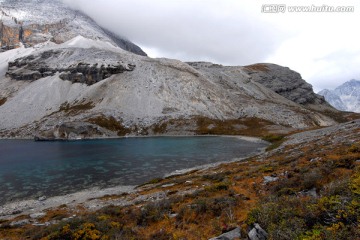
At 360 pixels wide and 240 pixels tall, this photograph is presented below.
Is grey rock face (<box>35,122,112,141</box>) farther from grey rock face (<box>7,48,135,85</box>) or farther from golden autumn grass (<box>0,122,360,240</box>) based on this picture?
golden autumn grass (<box>0,122,360,240</box>)

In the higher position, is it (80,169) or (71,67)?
(71,67)

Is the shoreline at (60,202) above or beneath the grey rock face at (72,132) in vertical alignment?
beneath

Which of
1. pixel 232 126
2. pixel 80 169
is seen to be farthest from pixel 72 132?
pixel 232 126

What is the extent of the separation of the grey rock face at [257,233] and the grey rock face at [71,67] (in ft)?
519

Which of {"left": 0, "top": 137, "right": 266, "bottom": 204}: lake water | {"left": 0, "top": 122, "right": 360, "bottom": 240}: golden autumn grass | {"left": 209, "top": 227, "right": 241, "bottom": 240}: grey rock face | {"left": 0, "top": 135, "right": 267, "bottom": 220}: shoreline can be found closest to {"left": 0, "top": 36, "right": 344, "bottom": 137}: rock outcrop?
{"left": 0, "top": 137, "right": 266, "bottom": 204}: lake water

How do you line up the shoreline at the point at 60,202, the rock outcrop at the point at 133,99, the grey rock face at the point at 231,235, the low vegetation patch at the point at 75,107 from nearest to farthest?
the grey rock face at the point at 231,235 < the shoreline at the point at 60,202 < the rock outcrop at the point at 133,99 < the low vegetation patch at the point at 75,107

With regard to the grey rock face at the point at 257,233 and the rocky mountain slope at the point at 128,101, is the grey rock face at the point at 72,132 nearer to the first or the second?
the rocky mountain slope at the point at 128,101

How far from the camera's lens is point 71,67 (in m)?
168

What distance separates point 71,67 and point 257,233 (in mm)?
177912

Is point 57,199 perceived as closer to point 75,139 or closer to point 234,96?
point 75,139

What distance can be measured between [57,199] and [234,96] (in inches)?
5368

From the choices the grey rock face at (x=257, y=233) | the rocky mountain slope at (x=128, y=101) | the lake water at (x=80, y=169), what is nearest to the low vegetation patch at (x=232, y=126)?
the rocky mountain slope at (x=128, y=101)

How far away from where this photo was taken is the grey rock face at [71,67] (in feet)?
527

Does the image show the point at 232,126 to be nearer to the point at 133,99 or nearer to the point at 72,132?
the point at 133,99
